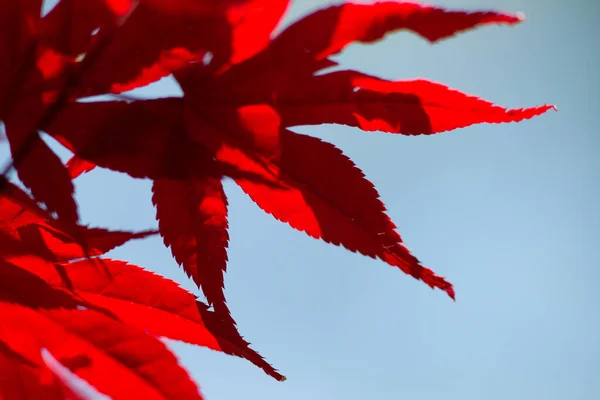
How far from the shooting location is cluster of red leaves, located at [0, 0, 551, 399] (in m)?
0.52

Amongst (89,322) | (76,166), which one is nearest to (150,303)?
(89,322)

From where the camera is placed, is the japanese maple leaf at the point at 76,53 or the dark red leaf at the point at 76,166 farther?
the dark red leaf at the point at 76,166

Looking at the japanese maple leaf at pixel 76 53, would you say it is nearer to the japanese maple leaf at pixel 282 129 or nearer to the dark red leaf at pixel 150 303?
the japanese maple leaf at pixel 282 129

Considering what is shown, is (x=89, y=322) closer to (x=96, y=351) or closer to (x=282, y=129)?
(x=96, y=351)

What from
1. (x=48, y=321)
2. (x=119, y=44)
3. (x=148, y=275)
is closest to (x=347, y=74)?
(x=119, y=44)

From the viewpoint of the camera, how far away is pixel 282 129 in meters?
0.59

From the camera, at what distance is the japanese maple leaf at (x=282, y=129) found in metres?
0.52

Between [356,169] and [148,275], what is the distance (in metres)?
0.27

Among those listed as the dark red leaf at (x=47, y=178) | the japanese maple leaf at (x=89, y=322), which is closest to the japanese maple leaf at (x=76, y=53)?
→ the dark red leaf at (x=47, y=178)

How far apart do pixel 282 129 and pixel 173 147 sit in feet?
0.35

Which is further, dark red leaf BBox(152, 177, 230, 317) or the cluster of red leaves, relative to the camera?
dark red leaf BBox(152, 177, 230, 317)

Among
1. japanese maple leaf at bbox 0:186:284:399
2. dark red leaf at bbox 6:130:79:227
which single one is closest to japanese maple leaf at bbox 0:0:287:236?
dark red leaf at bbox 6:130:79:227

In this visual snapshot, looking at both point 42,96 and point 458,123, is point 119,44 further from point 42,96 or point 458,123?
point 458,123

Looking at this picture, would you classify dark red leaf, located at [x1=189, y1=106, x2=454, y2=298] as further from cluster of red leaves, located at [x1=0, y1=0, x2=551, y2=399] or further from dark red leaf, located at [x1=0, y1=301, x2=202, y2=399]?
dark red leaf, located at [x1=0, y1=301, x2=202, y2=399]
